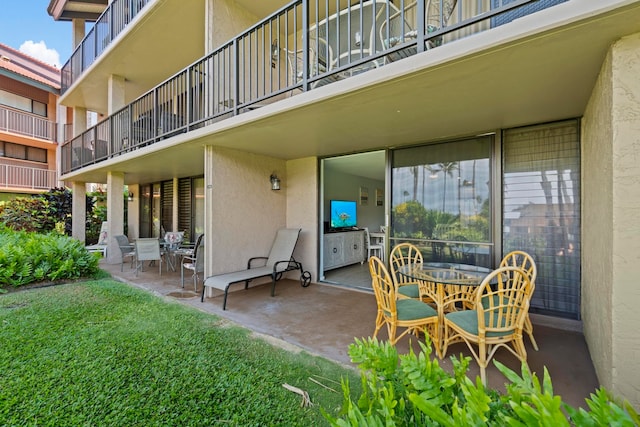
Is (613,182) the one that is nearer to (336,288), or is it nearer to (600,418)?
(600,418)

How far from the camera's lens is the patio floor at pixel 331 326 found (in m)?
2.52

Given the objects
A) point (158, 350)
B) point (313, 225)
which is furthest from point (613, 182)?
point (313, 225)

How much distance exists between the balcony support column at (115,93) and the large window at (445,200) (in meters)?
7.90

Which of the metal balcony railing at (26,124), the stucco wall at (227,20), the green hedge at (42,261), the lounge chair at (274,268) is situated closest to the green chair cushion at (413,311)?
the lounge chair at (274,268)

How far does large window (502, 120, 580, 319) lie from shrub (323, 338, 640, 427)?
3170 mm

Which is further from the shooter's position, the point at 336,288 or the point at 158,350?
the point at 336,288

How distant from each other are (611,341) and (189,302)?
4728mm

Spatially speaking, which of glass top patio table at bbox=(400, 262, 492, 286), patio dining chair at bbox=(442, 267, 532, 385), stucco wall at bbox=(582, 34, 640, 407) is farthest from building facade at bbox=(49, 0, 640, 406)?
glass top patio table at bbox=(400, 262, 492, 286)

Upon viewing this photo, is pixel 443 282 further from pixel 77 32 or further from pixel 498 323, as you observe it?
pixel 77 32

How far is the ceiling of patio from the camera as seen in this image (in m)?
1.85

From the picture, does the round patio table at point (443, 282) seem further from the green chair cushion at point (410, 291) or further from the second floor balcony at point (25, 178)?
the second floor balcony at point (25, 178)

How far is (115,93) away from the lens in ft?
26.7

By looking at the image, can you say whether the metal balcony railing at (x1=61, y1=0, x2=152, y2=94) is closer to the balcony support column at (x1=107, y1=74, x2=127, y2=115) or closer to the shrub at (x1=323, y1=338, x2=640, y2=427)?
the balcony support column at (x1=107, y1=74, x2=127, y2=115)

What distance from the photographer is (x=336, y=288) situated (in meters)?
5.41
